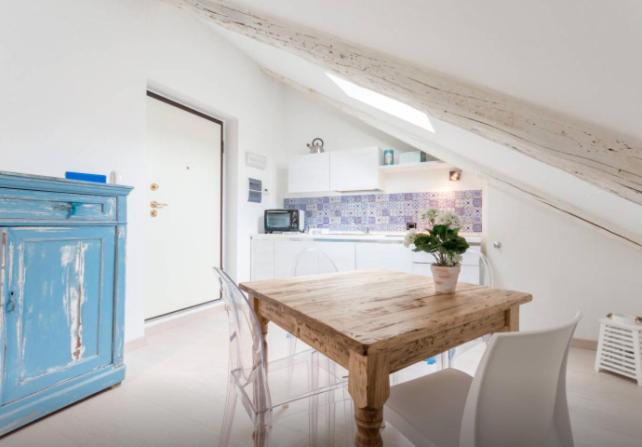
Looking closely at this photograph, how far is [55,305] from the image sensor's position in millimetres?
1713

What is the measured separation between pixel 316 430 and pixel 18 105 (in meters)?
2.59

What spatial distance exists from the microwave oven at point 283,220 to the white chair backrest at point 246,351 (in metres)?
2.84

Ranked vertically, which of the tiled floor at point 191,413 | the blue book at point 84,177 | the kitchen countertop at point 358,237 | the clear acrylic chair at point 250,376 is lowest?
the tiled floor at point 191,413

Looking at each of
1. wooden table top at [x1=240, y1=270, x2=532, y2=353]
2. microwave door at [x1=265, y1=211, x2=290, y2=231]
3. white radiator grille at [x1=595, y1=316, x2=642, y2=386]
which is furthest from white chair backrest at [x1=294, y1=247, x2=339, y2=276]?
white radiator grille at [x1=595, y1=316, x2=642, y2=386]

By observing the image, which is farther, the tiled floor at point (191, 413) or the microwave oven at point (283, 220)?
the microwave oven at point (283, 220)

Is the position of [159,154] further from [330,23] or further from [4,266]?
[330,23]

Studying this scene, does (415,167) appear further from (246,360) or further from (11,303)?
(11,303)

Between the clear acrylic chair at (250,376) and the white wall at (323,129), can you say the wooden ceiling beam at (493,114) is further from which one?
the white wall at (323,129)

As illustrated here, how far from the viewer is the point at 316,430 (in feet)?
5.06

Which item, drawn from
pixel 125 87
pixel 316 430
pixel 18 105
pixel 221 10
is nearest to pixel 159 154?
pixel 125 87

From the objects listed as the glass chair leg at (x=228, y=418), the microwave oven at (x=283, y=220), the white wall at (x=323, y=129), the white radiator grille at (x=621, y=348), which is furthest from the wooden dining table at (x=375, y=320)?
the white wall at (x=323, y=129)

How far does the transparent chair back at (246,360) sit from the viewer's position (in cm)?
117

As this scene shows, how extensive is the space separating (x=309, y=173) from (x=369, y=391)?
3.59m

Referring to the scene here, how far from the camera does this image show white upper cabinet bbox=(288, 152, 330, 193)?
13.5 ft
